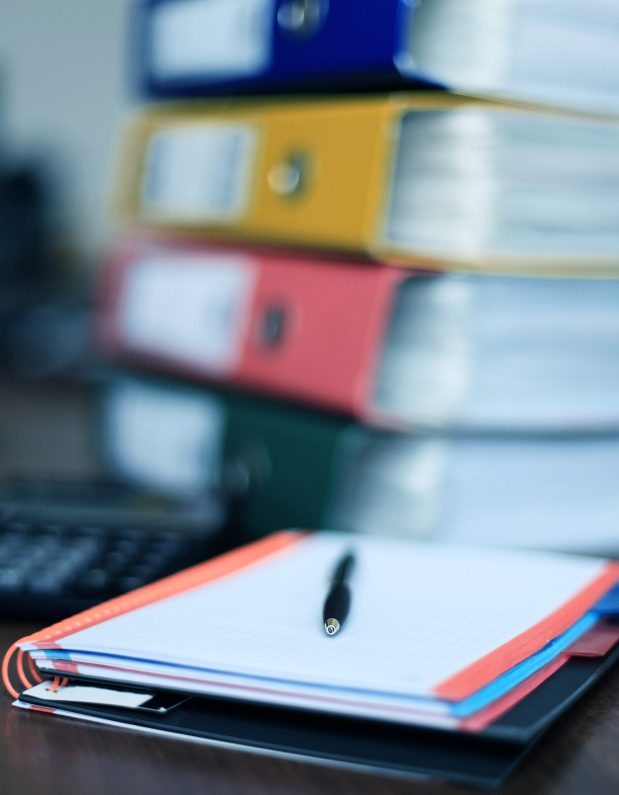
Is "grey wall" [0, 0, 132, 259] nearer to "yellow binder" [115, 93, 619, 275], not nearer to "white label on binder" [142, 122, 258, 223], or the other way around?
"white label on binder" [142, 122, 258, 223]

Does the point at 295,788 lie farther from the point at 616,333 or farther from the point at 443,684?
the point at 616,333

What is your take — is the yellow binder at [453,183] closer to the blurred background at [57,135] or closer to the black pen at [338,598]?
the black pen at [338,598]

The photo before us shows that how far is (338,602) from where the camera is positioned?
47 centimetres

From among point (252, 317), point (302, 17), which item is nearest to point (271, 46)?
point (302, 17)

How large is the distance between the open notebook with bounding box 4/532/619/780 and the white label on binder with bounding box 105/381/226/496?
27cm

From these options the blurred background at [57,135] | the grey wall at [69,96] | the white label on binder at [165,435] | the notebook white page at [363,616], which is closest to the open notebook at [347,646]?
the notebook white page at [363,616]

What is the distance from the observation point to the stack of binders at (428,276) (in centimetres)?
65

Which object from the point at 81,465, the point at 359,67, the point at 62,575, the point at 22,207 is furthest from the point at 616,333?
the point at 22,207

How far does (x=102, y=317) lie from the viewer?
38.5 inches

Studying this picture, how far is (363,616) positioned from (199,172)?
0.49 m

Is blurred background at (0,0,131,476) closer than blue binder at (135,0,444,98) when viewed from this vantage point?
No

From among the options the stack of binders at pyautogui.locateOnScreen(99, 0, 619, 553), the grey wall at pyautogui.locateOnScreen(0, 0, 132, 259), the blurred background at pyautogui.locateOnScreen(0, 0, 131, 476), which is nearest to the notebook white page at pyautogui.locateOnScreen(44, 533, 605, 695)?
the stack of binders at pyautogui.locateOnScreen(99, 0, 619, 553)

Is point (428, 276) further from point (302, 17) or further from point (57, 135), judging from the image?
point (57, 135)

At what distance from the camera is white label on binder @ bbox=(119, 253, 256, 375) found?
81 cm
